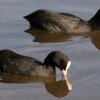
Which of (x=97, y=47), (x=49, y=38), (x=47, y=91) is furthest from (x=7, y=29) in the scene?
(x=47, y=91)

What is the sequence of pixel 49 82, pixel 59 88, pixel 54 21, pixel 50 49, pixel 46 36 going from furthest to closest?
pixel 54 21 → pixel 46 36 → pixel 50 49 → pixel 49 82 → pixel 59 88

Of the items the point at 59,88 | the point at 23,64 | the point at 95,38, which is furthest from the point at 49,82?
the point at 95,38

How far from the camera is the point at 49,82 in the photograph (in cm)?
1048

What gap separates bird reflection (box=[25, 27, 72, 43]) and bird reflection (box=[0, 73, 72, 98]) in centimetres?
252

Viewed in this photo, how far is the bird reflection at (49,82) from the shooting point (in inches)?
398

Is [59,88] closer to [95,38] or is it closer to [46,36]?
[46,36]

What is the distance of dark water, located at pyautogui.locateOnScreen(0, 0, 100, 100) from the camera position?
9828 millimetres

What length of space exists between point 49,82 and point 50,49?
163 cm

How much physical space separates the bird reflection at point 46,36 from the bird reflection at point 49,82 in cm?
252

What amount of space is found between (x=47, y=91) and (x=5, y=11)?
475 cm

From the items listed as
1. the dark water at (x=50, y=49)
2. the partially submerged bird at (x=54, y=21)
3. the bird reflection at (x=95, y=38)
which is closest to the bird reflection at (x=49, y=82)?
the dark water at (x=50, y=49)

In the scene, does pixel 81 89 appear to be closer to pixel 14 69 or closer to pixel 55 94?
pixel 55 94

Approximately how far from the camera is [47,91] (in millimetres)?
10016

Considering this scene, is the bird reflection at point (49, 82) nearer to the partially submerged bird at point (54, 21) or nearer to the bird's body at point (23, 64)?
the bird's body at point (23, 64)
